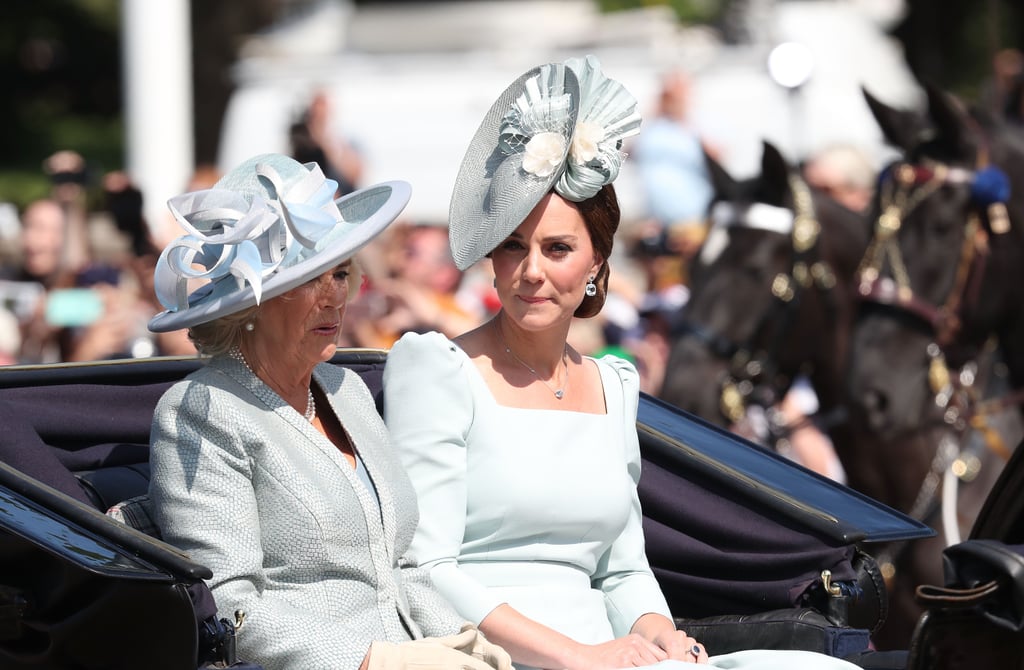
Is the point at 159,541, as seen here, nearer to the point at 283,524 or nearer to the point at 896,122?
the point at 283,524

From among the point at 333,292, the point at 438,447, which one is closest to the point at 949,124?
the point at 438,447

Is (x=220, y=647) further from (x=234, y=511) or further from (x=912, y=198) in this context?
(x=912, y=198)

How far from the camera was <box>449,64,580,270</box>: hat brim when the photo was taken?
11.1 feet

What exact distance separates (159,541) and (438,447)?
76cm

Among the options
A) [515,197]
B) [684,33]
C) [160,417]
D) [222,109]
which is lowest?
[222,109]

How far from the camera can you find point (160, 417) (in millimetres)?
3062

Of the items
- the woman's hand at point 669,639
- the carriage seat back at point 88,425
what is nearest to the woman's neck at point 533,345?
the woman's hand at point 669,639

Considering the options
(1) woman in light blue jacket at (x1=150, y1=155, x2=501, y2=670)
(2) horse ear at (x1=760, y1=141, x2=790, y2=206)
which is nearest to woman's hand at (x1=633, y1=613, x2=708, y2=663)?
(1) woman in light blue jacket at (x1=150, y1=155, x2=501, y2=670)

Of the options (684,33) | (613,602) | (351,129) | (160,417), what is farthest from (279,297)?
(684,33)

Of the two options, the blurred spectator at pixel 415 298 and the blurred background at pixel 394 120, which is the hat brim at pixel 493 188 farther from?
the blurred spectator at pixel 415 298

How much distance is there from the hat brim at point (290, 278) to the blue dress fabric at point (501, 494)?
1.09 ft

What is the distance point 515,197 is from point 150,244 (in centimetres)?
460

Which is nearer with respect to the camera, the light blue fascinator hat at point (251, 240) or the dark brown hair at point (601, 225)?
the light blue fascinator hat at point (251, 240)

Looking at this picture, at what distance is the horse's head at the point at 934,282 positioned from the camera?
19.1ft
